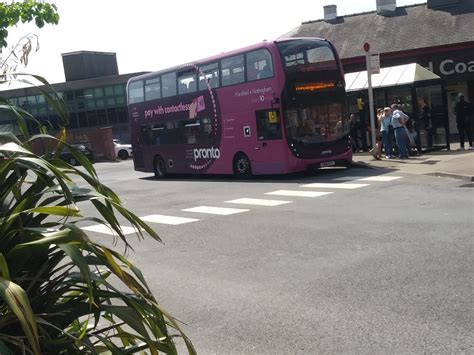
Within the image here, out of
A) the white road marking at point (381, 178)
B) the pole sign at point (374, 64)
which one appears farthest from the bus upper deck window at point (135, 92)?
the white road marking at point (381, 178)

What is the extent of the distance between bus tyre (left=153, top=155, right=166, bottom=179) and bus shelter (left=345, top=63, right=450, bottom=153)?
25.5 feet

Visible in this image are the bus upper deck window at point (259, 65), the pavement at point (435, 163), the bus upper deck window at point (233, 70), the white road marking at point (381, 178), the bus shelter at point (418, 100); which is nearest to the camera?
the pavement at point (435, 163)

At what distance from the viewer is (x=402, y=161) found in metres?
18.3

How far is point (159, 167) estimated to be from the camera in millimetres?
23156

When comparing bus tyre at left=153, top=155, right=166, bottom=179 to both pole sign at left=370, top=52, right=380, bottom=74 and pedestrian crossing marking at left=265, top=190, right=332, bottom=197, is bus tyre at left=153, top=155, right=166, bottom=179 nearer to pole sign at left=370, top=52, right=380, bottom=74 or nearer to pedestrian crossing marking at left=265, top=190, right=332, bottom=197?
pole sign at left=370, top=52, right=380, bottom=74

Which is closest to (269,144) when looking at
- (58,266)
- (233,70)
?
(233,70)

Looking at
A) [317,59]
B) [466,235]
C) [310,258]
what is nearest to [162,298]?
[310,258]

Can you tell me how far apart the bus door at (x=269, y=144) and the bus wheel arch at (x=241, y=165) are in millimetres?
499

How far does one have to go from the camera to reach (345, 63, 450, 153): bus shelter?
65.9 ft

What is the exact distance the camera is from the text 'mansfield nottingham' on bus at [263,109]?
16.6m

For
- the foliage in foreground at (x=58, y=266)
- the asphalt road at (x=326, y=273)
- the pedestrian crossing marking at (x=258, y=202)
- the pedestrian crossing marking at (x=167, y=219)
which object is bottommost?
the asphalt road at (x=326, y=273)

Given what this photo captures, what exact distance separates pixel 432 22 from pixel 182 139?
15851mm

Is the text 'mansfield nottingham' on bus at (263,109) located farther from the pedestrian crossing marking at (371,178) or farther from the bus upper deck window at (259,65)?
the pedestrian crossing marking at (371,178)

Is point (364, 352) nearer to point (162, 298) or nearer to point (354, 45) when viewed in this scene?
point (162, 298)
